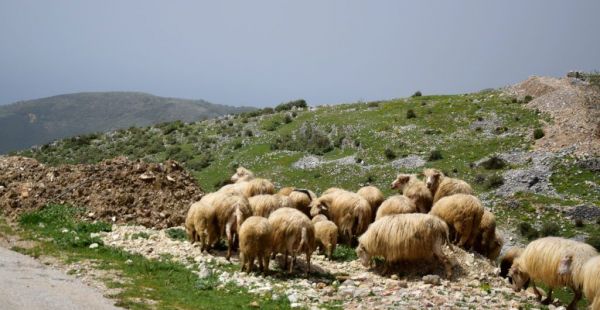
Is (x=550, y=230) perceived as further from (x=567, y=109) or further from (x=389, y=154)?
(x=567, y=109)

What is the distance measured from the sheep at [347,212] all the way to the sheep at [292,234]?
397cm

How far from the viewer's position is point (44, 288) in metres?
12.0

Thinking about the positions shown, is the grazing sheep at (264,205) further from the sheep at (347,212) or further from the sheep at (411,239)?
the sheep at (411,239)

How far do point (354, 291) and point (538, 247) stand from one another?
4.40 m

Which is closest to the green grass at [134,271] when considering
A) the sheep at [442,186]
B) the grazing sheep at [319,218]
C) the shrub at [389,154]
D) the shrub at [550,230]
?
the grazing sheep at [319,218]

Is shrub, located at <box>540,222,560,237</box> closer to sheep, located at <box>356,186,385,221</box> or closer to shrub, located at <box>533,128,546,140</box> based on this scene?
sheep, located at <box>356,186,385,221</box>

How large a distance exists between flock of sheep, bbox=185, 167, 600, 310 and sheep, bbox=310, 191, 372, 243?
32 millimetres

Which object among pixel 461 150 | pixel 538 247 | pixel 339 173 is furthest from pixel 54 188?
pixel 461 150

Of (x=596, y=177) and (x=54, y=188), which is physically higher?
(x=54, y=188)

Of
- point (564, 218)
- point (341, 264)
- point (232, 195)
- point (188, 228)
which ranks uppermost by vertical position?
point (232, 195)

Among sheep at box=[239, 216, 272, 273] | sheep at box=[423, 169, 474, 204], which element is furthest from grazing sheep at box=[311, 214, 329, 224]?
sheep at box=[423, 169, 474, 204]

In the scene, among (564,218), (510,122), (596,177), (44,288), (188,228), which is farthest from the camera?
(510,122)

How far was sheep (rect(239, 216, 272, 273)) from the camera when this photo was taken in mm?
13000

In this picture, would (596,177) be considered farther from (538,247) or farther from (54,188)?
(54,188)
